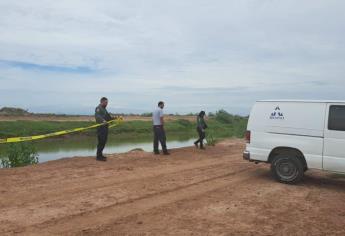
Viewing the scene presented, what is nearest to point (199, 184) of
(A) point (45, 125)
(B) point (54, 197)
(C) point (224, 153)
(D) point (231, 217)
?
(D) point (231, 217)

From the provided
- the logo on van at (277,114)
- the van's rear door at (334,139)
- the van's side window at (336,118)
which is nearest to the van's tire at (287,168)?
the van's rear door at (334,139)

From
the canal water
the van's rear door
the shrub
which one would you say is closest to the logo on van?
the van's rear door

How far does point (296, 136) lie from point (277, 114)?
71cm

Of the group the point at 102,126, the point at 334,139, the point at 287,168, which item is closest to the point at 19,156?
the point at 102,126

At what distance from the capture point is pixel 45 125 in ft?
125

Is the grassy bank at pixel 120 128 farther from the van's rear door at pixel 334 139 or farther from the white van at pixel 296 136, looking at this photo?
the van's rear door at pixel 334 139

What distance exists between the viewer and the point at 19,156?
14.4m

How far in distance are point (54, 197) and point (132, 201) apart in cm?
152

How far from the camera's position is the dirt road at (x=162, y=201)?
23.4ft

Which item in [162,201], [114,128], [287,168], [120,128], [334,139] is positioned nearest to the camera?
[162,201]

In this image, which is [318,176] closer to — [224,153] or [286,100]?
[286,100]

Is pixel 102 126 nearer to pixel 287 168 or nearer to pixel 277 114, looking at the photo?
pixel 277 114

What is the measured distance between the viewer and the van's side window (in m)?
10.3

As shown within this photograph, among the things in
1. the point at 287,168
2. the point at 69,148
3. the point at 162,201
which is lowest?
the point at 69,148
